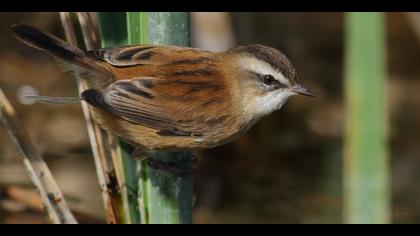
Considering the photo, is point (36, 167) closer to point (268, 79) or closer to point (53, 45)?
point (53, 45)

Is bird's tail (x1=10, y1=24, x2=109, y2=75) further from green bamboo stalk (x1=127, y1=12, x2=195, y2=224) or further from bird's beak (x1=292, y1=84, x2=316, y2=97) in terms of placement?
bird's beak (x1=292, y1=84, x2=316, y2=97)

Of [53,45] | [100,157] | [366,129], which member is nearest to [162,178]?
[100,157]

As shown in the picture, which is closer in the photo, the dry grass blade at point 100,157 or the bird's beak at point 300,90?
the dry grass blade at point 100,157

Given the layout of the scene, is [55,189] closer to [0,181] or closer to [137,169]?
[137,169]

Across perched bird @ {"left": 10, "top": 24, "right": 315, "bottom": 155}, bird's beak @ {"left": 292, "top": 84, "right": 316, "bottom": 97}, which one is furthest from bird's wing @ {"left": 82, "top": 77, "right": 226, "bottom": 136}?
bird's beak @ {"left": 292, "top": 84, "right": 316, "bottom": 97}

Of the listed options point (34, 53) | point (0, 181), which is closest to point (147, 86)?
point (0, 181)

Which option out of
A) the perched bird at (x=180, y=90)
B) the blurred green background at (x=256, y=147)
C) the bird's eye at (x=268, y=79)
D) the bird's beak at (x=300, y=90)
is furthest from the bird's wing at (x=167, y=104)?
the blurred green background at (x=256, y=147)

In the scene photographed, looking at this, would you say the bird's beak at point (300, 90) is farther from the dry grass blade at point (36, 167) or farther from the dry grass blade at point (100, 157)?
the dry grass blade at point (36, 167)
